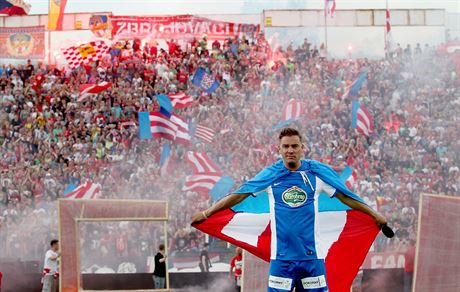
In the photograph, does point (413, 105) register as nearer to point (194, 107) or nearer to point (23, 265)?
point (194, 107)

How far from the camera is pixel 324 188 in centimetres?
659

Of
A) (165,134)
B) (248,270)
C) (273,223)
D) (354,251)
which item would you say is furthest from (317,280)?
(165,134)

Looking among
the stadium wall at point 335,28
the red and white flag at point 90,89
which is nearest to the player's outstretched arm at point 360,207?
the red and white flag at point 90,89

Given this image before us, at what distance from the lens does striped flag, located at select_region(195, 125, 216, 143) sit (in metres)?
22.7

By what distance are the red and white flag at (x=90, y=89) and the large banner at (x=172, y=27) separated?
5663 millimetres

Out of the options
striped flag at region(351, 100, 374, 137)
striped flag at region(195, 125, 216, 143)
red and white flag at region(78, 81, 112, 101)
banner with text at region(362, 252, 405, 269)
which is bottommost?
banner with text at region(362, 252, 405, 269)

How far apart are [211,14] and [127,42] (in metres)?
4.29

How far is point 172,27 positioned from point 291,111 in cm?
918

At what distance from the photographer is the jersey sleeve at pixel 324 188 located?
21.5ft

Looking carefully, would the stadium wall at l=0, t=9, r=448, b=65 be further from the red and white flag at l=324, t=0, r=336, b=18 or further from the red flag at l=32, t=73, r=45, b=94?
the red flag at l=32, t=73, r=45, b=94

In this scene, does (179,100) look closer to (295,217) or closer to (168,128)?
(168,128)

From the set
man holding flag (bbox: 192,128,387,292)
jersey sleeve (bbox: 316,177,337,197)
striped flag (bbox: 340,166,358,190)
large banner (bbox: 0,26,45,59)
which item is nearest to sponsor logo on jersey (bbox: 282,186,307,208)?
man holding flag (bbox: 192,128,387,292)

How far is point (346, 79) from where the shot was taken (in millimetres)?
26062

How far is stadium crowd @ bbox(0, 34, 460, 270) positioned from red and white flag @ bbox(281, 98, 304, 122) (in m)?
0.41
